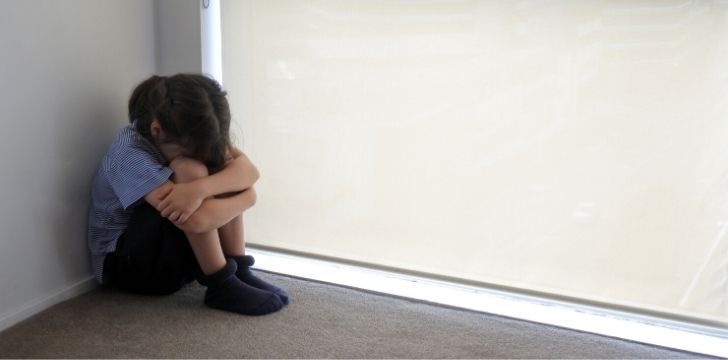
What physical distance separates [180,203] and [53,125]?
0.42 meters

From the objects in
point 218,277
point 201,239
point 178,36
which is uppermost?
point 178,36

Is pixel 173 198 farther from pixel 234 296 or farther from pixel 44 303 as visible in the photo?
pixel 44 303

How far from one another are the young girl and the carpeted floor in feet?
0.23

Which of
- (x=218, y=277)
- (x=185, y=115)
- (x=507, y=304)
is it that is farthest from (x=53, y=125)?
(x=507, y=304)

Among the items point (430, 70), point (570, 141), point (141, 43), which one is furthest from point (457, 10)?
point (141, 43)

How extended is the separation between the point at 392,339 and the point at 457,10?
93 cm

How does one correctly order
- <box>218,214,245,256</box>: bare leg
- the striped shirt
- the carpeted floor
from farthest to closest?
<box>218,214,245,256</box>: bare leg
the striped shirt
the carpeted floor

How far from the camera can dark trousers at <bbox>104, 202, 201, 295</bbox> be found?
4.62 feet

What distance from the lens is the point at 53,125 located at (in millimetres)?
1394

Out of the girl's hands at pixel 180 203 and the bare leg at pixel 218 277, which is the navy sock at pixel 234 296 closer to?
the bare leg at pixel 218 277

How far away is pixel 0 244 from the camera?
128 centimetres

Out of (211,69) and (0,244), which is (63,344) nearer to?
(0,244)

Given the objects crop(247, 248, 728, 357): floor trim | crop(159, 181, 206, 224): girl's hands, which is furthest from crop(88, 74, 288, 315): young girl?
crop(247, 248, 728, 357): floor trim

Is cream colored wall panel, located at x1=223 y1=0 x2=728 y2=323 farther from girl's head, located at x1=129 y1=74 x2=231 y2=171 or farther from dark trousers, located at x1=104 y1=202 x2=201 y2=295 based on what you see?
dark trousers, located at x1=104 y1=202 x2=201 y2=295
